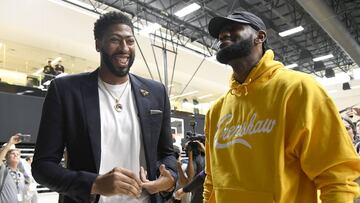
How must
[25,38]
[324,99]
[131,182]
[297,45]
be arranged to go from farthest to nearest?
[297,45] → [25,38] → [324,99] → [131,182]

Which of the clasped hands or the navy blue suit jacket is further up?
the navy blue suit jacket

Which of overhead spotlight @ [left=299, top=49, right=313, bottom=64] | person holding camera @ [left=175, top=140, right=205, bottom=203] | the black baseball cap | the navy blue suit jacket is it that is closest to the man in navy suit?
the navy blue suit jacket

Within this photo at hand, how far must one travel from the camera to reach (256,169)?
164cm

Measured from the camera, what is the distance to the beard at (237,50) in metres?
1.92

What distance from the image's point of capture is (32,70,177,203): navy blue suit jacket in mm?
1312

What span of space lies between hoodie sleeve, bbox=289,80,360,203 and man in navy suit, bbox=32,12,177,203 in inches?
23.4

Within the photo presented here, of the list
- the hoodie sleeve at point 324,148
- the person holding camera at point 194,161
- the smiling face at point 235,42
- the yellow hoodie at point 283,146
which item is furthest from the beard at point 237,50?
the person holding camera at point 194,161

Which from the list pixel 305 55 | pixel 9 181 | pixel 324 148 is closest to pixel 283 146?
pixel 324 148

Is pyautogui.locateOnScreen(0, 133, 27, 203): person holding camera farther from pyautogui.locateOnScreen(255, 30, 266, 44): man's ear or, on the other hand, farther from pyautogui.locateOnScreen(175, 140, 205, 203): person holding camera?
pyautogui.locateOnScreen(255, 30, 266, 44): man's ear

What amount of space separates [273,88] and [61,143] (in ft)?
3.30

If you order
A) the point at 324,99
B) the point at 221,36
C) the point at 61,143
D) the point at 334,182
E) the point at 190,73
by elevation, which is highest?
the point at 190,73

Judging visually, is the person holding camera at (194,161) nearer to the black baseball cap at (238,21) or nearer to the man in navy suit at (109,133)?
the black baseball cap at (238,21)

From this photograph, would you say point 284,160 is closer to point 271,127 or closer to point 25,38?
point 271,127

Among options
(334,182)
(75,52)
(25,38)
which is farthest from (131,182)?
(75,52)
